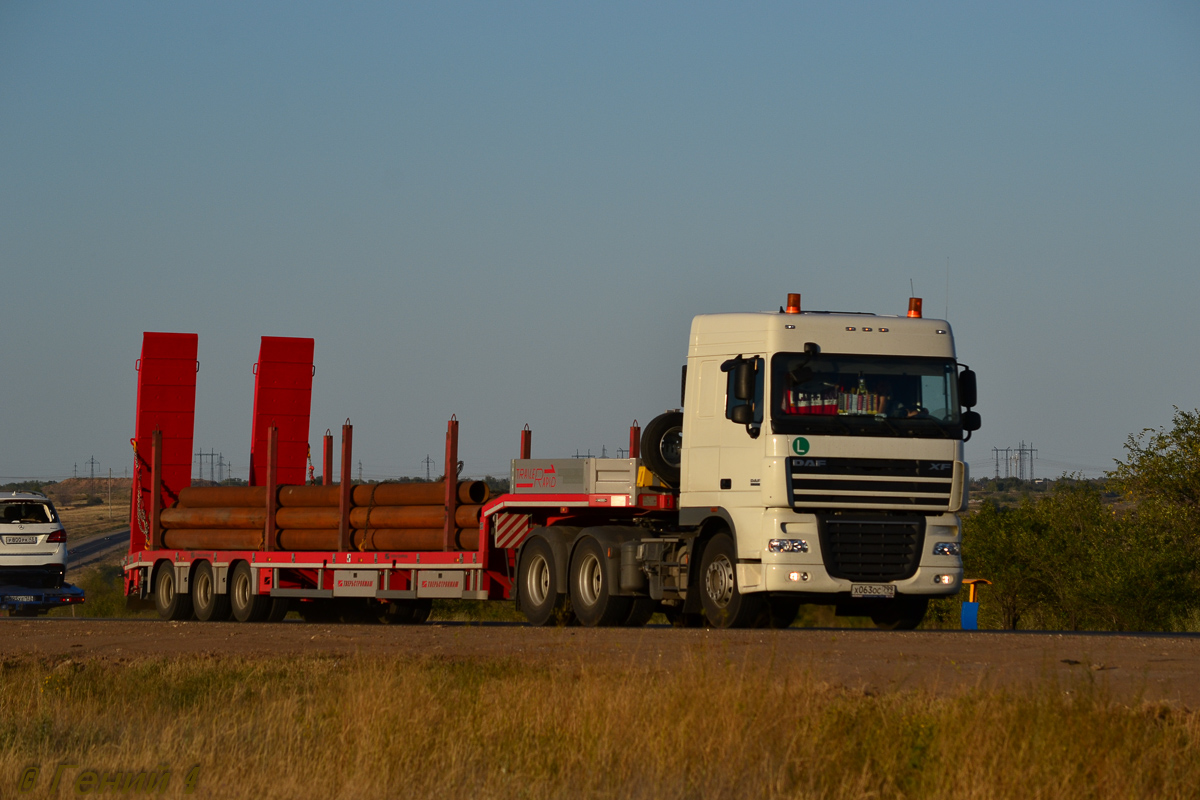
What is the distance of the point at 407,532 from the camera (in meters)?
22.7

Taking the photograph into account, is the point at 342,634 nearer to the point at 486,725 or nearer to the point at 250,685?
the point at 250,685

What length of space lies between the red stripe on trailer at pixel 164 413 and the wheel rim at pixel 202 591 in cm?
176

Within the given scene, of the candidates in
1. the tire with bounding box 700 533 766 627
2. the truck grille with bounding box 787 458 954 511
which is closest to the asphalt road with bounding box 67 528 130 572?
the tire with bounding box 700 533 766 627

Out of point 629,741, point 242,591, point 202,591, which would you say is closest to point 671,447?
point 242,591

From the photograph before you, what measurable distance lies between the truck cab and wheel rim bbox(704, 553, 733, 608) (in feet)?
0.19

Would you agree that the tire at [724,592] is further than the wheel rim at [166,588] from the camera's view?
No

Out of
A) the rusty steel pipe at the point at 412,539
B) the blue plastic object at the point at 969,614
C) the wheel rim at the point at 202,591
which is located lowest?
the blue plastic object at the point at 969,614

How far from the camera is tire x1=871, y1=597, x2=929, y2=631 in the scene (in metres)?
19.1

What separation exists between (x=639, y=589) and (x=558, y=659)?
539 centimetres

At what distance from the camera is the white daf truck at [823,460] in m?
17.8

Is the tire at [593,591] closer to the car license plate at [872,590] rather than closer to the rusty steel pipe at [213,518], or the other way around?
the car license plate at [872,590]

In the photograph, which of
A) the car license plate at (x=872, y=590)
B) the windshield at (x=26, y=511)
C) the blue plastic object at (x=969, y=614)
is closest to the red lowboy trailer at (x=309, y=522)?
the windshield at (x=26, y=511)

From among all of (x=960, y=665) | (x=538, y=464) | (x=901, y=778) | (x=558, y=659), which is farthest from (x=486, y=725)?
(x=538, y=464)

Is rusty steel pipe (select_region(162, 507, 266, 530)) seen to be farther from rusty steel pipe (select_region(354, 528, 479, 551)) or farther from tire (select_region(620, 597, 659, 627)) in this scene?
tire (select_region(620, 597, 659, 627))
